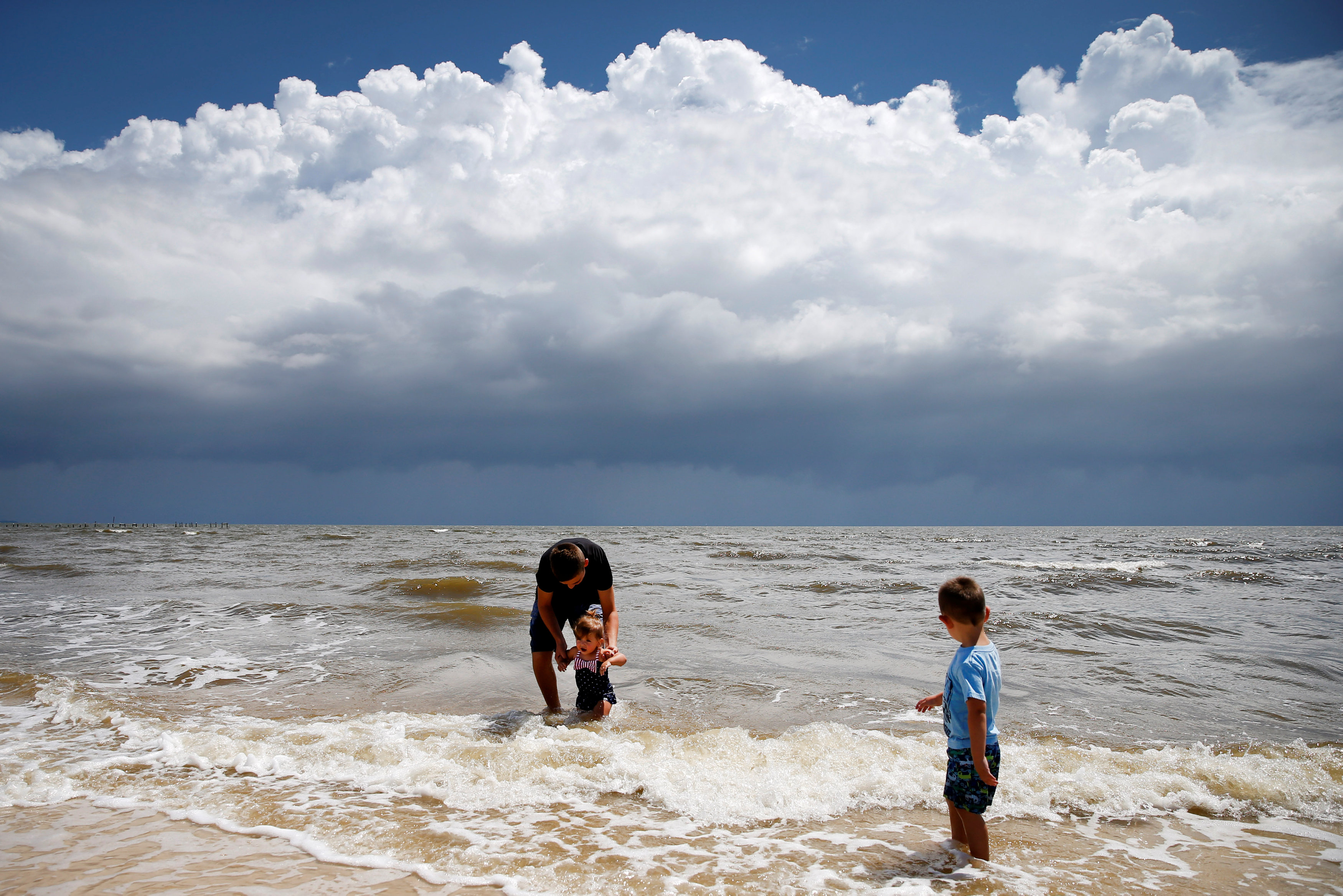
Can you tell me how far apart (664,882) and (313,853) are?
6.02 feet

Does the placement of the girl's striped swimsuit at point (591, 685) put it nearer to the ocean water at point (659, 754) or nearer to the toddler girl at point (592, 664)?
the toddler girl at point (592, 664)

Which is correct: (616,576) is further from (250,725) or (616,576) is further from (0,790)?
(0,790)

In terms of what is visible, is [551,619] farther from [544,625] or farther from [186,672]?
[186,672]

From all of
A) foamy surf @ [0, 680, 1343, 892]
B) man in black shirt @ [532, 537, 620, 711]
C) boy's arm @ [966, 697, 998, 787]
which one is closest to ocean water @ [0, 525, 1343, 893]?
foamy surf @ [0, 680, 1343, 892]

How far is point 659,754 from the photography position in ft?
15.9

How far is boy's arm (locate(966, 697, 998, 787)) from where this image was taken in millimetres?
3053

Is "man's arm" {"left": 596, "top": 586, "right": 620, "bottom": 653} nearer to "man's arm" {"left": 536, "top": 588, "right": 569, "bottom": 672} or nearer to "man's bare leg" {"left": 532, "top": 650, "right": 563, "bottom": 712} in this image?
"man's arm" {"left": 536, "top": 588, "right": 569, "bottom": 672}

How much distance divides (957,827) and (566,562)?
3255 millimetres

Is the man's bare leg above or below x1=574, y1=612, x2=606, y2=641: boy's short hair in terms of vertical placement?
below

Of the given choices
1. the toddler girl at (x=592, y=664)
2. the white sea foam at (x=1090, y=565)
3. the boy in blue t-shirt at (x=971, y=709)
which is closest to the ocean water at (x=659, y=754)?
the toddler girl at (x=592, y=664)

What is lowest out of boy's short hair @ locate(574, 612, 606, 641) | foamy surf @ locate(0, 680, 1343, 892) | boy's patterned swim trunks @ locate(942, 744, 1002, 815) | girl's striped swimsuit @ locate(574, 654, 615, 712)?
foamy surf @ locate(0, 680, 1343, 892)

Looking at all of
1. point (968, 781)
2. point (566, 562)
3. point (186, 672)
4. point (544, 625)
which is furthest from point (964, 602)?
point (186, 672)

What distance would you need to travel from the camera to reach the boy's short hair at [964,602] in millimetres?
3213

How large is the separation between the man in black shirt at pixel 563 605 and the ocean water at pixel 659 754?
1.48ft
